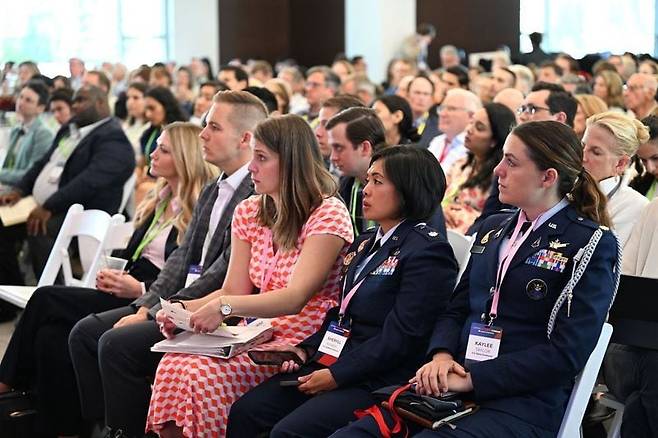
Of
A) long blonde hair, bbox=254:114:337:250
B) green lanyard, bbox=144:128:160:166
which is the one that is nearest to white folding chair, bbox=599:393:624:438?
long blonde hair, bbox=254:114:337:250

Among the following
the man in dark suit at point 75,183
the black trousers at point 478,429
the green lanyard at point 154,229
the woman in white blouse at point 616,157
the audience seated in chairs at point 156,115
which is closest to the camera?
the black trousers at point 478,429

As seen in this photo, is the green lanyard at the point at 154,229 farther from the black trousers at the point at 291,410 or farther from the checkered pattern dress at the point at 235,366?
the black trousers at the point at 291,410

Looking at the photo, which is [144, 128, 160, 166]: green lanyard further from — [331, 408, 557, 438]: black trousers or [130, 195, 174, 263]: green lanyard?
[331, 408, 557, 438]: black trousers

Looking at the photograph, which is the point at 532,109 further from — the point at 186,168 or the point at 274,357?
the point at 274,357

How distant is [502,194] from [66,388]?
2.08 meters

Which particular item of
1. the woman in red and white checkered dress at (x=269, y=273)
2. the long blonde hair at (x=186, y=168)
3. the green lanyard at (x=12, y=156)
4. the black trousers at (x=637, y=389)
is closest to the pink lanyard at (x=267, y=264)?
the woman in red and white checkered dress at (x=269, y=273)

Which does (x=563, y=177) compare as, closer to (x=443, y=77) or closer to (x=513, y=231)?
(x=513, y=231)

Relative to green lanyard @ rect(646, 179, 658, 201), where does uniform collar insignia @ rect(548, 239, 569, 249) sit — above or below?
above

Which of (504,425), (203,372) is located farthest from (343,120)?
(504,425)

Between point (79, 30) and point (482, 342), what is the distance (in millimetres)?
18611

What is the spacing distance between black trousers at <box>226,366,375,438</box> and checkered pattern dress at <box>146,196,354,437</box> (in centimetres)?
16

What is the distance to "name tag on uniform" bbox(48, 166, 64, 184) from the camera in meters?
6.77

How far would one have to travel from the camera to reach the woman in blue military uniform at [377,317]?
3002mm

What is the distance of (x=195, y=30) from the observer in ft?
61.3
